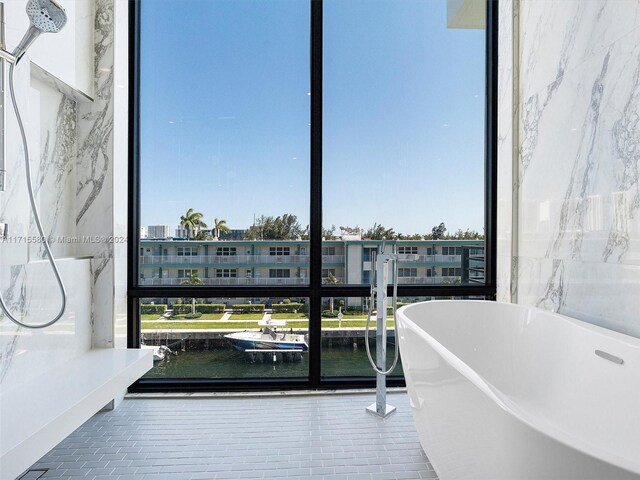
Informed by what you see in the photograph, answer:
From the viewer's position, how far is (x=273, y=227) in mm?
2824

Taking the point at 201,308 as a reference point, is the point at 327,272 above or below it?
above

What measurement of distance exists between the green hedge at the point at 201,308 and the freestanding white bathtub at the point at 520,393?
4.32 ft

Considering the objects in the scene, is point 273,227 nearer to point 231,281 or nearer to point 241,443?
point 231,281

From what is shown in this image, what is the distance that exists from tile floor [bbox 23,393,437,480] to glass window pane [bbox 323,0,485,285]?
921 millimetres

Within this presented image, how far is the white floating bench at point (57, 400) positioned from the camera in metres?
1.41

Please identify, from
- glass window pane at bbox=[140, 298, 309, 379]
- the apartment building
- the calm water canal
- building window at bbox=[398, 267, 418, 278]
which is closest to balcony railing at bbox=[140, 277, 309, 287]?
the apartment building

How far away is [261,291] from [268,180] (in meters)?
0.75

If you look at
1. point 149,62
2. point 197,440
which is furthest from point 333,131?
point 197,440

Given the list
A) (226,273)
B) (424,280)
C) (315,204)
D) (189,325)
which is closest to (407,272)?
(424,280)

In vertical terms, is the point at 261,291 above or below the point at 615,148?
below

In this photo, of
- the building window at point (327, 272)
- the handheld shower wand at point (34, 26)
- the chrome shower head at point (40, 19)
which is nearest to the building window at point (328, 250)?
the building window at point (327, 272)

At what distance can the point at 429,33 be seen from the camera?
9.31ft

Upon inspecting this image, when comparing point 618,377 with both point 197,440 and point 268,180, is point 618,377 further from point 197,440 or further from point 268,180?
point 268,180

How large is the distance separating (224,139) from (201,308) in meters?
1.15
